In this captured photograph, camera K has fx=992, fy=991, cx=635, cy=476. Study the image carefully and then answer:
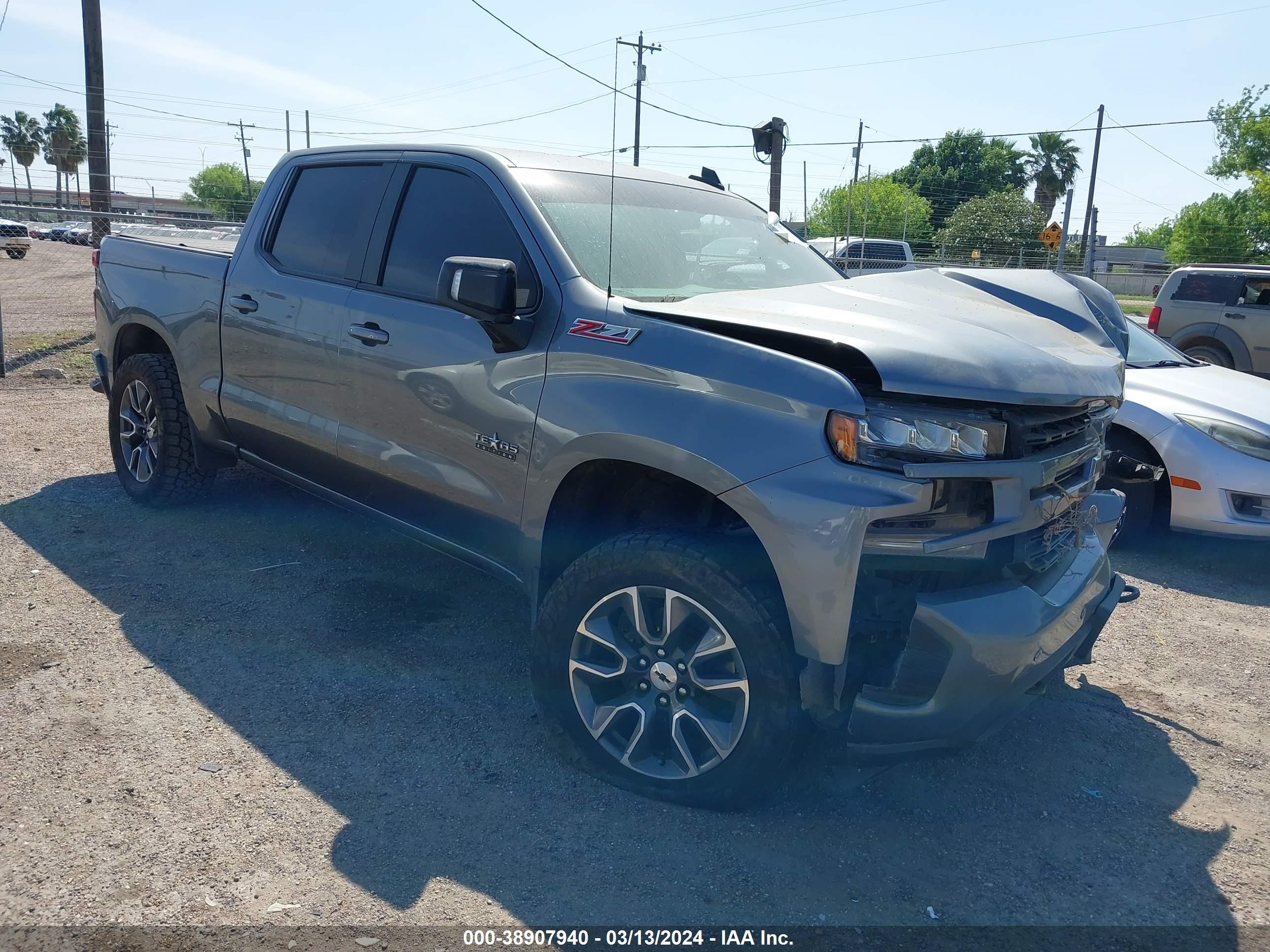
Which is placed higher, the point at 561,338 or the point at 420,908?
the point at 561,338

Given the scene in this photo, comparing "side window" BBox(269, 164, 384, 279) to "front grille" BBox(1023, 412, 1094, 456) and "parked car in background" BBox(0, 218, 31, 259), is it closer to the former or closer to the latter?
"front grille" BBox(1023, 412, 1094, 456)

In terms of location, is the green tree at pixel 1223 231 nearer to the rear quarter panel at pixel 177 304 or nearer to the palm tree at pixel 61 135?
the rear quarter panel at pixel 177 304

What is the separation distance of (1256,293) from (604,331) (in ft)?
37.5

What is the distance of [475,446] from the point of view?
349 centimetres

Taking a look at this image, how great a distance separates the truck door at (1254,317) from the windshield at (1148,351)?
556 cm

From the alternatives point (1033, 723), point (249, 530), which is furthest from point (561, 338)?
point (249, 530)

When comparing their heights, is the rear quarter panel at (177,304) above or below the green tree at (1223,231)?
below

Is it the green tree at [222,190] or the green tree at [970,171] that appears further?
the green tree at [970,171]

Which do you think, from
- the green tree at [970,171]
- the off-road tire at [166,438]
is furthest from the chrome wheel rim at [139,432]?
the green tree at [970,171]

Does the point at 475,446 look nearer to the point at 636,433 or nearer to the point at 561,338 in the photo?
the point at 561,338

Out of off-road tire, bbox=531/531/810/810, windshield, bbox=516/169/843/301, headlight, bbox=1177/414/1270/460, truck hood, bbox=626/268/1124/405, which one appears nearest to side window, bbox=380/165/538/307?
windshield, bbox=516/169/843/301

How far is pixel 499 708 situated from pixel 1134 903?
212cm

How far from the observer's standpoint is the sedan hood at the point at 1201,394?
18.9 feet

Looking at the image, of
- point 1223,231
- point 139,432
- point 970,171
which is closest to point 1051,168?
Answer: point 970,171
